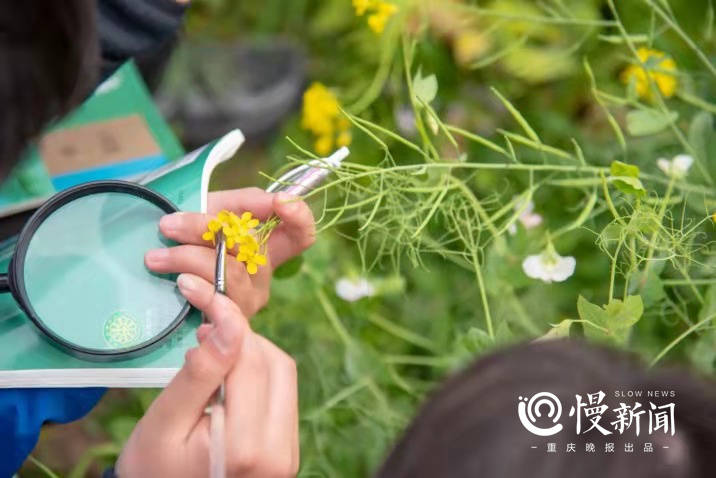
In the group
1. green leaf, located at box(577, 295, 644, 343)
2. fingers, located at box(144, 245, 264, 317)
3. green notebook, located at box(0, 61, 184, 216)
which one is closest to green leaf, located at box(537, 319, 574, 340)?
green leaf, located at box(577, 295, 644, 343)

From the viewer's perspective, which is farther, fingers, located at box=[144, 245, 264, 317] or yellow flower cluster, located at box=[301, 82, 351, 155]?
yellow flower cluster, located at box=[301, 82, 351, 155]

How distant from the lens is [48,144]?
99 cm

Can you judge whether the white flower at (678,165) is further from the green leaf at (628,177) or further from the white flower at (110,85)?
the white flower at (110,85)

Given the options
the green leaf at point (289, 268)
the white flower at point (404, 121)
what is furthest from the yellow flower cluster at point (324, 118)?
the green leaf at point (289, 268)

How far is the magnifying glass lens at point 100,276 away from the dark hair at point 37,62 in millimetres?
102

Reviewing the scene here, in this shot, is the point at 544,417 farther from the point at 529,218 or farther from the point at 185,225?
the point at 529,218

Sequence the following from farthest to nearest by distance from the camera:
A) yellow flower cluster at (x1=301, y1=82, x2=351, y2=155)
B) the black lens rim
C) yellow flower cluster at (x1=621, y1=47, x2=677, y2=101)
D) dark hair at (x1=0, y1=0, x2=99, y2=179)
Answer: yellow flower cluster at (x1=301, y1=82, x2=351, y2=155), yellow flower cluster at (x1=621, y1=47, x2=677, y2=101), the black lens rim, dark hair at (x1=0, y1=0, x2=99, y2=179)

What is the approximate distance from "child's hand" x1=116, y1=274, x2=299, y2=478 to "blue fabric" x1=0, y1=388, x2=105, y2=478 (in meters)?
0.13

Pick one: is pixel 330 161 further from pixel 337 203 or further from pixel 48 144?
pixel 48 144

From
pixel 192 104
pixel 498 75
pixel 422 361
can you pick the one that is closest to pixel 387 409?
pixel 422 361

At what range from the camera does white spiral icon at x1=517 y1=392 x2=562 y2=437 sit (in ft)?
1.45

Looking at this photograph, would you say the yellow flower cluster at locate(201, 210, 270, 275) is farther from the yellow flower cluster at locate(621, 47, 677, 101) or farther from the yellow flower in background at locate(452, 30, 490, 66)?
the yellow flower in background at locate(452, 30, 490, 66)

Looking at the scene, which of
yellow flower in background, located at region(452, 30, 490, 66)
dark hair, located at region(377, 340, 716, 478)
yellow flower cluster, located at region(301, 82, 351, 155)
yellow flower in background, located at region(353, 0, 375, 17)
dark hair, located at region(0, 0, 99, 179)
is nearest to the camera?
dark hair, located at region(377, 340, 716, 478)

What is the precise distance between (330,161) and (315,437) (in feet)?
1.13
